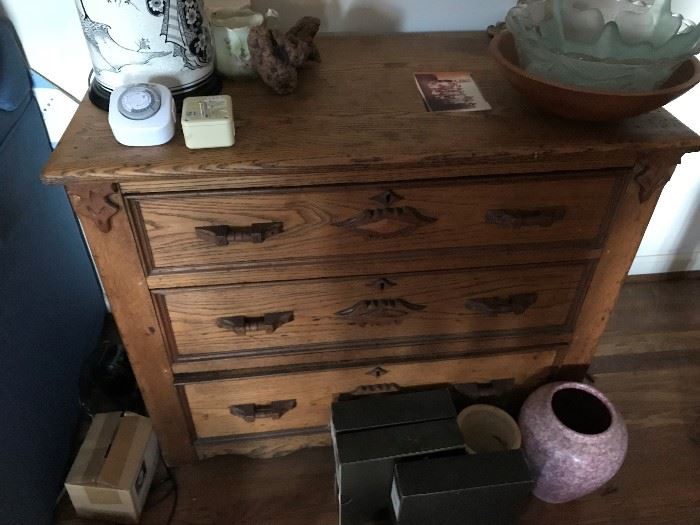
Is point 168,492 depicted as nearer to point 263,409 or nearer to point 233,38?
point 263,409

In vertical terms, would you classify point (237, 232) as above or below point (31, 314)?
above

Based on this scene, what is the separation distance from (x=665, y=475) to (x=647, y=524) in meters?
0.14

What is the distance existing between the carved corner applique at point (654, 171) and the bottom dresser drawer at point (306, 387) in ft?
1.36

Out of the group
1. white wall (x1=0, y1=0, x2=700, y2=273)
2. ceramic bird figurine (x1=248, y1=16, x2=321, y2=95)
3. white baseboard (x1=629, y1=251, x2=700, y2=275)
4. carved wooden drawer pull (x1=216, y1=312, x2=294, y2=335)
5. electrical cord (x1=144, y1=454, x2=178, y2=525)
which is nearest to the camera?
ceramic bird figurine (x1=248, y1=16, x2=321, y2=95)

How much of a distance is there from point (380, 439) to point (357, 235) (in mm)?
414

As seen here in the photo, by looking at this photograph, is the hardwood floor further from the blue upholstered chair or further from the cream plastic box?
the cream plastic box

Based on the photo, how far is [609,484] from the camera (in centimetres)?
137

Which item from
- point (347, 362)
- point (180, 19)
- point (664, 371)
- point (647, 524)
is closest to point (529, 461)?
point (647, 524)

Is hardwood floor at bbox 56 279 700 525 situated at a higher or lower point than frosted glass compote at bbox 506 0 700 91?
lower

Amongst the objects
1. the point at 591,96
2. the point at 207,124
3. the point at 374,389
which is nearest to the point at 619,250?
the point at 591,96

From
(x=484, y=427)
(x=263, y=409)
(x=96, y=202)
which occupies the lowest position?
(x=484, y=427)

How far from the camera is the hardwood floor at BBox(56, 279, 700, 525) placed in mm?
1299

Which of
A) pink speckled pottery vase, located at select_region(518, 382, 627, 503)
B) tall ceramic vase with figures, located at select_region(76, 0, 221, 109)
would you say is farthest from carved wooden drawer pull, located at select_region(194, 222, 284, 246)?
pink speckled pottery vase, located at select_region(518, 382, 627, 503)

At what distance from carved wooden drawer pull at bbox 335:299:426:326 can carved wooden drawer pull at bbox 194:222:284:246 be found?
0.23 meters
